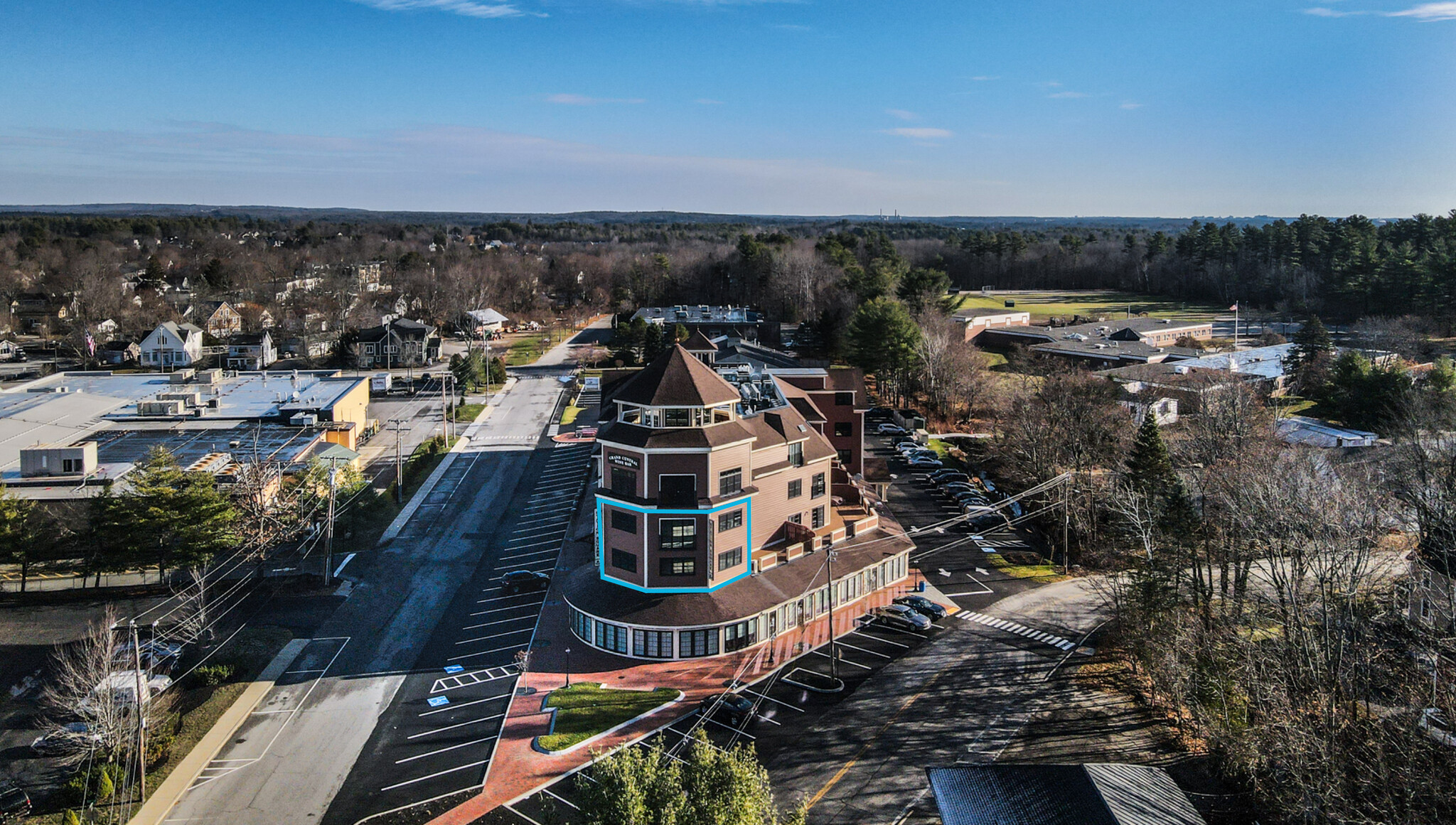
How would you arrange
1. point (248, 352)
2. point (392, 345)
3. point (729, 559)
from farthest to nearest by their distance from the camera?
point (392, 345)
point (248, 352)
point (729, 559)

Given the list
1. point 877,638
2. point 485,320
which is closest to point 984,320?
point 485,320

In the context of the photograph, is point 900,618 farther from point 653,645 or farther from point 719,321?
point 719,321

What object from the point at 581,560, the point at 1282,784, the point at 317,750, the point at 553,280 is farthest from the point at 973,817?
the point at 553,280

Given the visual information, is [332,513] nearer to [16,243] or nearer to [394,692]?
[394,692]

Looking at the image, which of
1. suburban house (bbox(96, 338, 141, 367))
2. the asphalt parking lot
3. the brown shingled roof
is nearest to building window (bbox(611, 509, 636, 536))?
the brown shingled roof

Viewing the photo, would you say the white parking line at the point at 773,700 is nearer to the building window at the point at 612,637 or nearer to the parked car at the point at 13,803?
the building window at the point at 612,637

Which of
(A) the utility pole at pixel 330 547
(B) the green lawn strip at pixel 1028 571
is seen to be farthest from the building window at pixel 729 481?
(A) the utility pole at pixel 330 547

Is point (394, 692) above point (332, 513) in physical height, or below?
below
